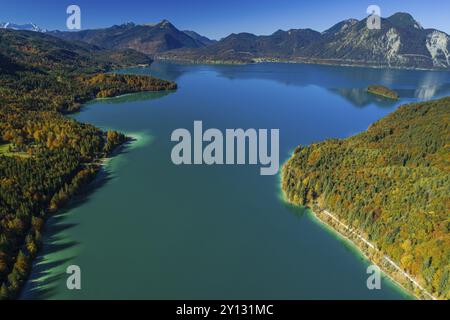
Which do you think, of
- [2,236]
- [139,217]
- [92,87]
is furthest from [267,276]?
[92,87]

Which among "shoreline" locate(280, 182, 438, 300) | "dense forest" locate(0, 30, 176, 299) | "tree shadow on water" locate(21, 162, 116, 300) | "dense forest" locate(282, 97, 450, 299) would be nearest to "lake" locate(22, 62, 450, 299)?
"tree shadow on water" locate(21, 162, 116, 300)

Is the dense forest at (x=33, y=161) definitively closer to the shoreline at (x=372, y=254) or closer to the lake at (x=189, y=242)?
the lake at (x=189, y=242)

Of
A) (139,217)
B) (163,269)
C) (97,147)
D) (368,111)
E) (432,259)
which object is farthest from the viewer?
(368,111)

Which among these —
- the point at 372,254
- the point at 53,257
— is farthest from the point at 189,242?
the point at 372,254

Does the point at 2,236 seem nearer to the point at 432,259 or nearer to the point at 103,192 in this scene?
the point at 103,192

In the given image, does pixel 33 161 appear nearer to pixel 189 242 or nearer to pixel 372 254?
pixel 189 242

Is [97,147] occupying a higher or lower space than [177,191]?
higher
